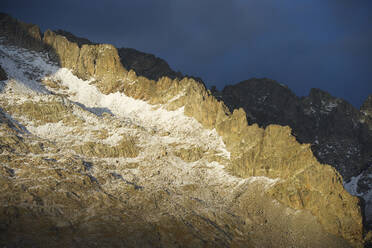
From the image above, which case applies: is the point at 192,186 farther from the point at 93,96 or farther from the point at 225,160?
the point at 93,96

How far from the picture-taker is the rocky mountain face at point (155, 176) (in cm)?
7375

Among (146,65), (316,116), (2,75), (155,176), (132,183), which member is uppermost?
(316,116)

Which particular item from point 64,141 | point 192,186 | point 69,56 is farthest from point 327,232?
point 69,56

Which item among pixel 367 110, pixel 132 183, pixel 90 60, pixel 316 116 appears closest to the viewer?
pixel 132 183

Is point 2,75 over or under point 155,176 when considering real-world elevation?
over

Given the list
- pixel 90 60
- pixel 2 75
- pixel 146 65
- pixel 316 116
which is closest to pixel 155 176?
pixel 2 75

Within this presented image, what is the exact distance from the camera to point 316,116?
177 meters

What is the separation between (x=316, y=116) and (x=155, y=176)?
10658 cm

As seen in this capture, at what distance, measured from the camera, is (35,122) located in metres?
105

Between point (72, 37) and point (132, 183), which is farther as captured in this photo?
point (72, 37)

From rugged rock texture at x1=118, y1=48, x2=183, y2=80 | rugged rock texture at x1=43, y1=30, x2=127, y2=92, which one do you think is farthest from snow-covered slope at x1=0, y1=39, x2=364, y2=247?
rugged rock texture at x1=118, y1=48, x2=183, y2=80

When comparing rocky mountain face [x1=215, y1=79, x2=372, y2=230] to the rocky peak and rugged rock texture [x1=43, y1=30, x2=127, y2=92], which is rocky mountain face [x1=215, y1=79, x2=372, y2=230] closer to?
rugged rock texture [x1=43, y1=30, x2=127, y2=92]

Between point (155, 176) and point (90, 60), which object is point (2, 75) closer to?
point (90, 60)

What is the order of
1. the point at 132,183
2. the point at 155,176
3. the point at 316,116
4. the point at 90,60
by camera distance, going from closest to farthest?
the point at 132,183 < the point at 155,176 < the point at 90,60 < the point at 316,116
